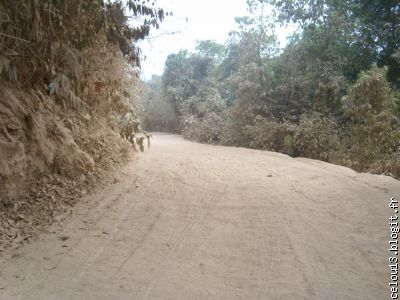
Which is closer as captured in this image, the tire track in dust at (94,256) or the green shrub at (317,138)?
the tire track in dust at (94,256)

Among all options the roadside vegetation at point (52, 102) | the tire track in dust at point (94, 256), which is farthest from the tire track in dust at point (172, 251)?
the roadside vegetation at point (52, 102)

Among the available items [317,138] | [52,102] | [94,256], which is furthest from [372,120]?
[94,256]

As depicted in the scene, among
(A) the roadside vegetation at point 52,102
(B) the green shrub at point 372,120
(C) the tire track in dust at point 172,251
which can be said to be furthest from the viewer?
(B) the green shrub at point 372,120

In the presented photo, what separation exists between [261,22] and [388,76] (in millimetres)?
5459

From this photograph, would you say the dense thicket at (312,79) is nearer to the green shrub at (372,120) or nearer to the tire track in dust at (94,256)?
the green shrub at (372,120)

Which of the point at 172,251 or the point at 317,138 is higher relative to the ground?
the point at 317,138

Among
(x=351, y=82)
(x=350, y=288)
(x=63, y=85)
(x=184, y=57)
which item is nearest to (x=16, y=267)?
(x=63, y=85)

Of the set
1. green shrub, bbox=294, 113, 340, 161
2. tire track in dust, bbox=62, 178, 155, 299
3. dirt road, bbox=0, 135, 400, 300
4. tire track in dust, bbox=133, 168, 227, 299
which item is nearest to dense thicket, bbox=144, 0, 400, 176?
green shrub, bbox=294, 113, 340, 161

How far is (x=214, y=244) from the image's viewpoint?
12.8 ft

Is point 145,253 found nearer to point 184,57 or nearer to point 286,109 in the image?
point 286,109

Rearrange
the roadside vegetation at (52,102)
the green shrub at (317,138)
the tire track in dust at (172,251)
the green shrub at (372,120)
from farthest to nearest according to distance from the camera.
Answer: the green shrub at (317,138)
the green shrub at (372,120)
the roadside vegetation at (52,102)
the tire track in dust at (172,251)

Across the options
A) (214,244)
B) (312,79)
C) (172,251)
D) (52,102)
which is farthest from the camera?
(312,79)

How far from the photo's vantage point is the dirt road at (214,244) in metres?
3.09

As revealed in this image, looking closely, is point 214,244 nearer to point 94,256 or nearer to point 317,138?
point 94,256
